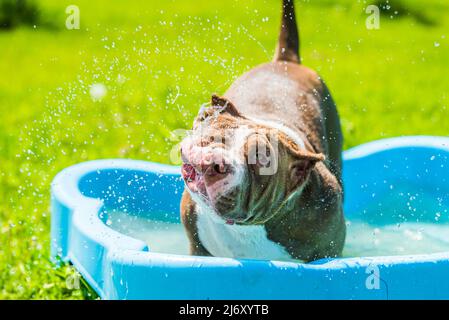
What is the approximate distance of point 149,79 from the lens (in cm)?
777

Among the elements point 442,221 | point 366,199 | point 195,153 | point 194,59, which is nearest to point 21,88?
point 194,59

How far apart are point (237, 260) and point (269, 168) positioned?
351mm

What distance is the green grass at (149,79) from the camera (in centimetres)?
517

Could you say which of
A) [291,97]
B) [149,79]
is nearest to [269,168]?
[291,97]

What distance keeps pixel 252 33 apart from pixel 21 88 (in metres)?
2.91

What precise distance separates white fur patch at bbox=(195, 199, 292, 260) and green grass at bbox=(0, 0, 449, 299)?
799mm

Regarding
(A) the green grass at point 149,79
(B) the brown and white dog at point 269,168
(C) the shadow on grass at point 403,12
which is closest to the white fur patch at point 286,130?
(B) the brown and white dog at point 269,168

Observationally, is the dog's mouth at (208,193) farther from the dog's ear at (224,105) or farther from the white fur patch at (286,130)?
the white fur patch at (286,130)

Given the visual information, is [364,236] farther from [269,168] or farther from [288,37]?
[269,168]

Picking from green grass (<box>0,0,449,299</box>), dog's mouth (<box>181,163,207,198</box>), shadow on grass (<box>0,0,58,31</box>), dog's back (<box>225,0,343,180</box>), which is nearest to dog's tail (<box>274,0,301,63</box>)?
dog's back (<box>225,0,343,180</box>)

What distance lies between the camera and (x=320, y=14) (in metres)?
11.1

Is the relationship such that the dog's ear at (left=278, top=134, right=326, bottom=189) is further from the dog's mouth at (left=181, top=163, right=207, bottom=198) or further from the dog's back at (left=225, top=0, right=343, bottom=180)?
the dog's back at (left=225, top=0, right=343, bottom=180)
